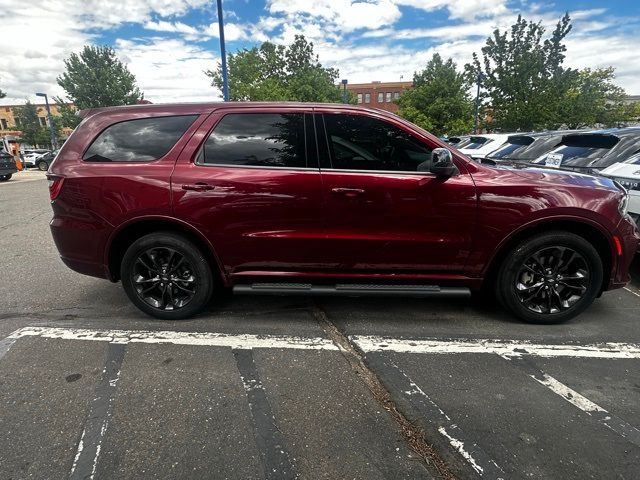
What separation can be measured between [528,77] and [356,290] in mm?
23855

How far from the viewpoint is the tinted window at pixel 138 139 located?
11.2 ft

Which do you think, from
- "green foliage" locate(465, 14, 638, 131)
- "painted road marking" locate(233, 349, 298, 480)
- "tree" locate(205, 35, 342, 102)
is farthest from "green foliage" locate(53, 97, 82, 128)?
"painted road marking" locate(233, 349, 298, 480)

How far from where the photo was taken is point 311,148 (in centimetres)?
332

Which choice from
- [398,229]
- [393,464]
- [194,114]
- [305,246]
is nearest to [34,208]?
[194,114]

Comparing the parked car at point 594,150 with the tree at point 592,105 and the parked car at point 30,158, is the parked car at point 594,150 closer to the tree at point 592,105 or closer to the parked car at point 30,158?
the tree at point 592,105

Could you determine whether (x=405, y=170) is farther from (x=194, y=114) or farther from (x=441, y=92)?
(x=441, y=92)

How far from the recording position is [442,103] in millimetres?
29938

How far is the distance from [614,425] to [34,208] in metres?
12.0

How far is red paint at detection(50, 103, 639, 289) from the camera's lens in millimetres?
3229

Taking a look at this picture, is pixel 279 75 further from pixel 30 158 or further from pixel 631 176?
pixel 631 176

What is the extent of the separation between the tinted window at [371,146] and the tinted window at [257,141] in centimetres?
29

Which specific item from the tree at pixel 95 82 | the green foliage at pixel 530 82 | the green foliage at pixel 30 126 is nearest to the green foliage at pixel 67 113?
the tree at pixel 95 82

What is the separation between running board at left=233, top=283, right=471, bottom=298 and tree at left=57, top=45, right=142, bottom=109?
124 ft

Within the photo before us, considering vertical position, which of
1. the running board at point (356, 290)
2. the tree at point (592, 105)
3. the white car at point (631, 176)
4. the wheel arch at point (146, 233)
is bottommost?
the running board at point (356, 290)
